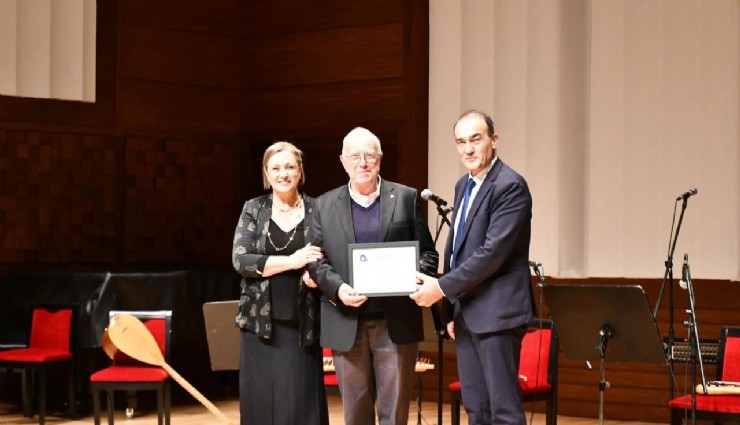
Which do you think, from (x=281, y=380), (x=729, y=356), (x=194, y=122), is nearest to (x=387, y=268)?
(x=281, y=380)

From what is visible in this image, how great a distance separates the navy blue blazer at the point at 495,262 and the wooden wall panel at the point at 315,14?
457cm

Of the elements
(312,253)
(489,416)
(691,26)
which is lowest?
(489,416)

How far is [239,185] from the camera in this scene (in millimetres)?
9328

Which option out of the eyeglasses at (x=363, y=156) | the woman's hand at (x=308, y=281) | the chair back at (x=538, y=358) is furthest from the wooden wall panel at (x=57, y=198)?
the eyeglasses at (x=363, y=156)

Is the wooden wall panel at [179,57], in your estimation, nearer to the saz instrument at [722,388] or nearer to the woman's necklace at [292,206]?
the woman's necklace at [292,206]

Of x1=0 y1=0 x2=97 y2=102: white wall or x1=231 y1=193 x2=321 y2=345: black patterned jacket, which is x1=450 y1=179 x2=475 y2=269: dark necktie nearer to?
x1=231 y1=193 x2=321 y2=345: black patterned jacket

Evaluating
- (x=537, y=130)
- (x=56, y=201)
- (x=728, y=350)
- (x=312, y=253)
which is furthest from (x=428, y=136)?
(x=312, y=253)

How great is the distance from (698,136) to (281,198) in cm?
357

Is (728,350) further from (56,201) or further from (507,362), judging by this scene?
(56,201)

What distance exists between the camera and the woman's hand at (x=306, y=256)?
427 centimetres

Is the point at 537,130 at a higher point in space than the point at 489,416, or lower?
higher

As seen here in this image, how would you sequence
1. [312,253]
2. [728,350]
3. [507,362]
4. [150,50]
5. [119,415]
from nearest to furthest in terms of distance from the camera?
[507,362], [312,253], [728,350], [119,415], [150,50]

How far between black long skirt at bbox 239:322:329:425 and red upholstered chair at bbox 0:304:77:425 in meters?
3.01

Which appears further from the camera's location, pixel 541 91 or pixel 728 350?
pixel 541 91
